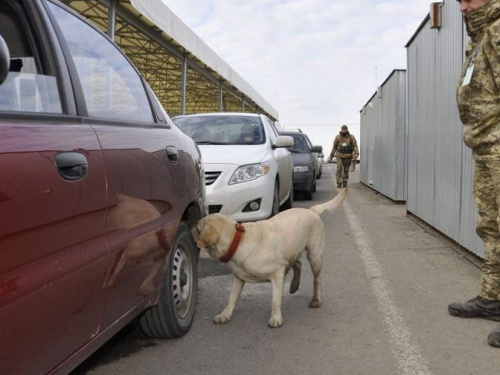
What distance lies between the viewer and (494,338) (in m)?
3.18

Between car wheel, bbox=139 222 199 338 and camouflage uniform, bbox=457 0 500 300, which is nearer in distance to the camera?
car wheel, bbox=139 222 199 338

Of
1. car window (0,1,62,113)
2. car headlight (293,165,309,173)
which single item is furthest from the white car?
car window (0,1,62,113)

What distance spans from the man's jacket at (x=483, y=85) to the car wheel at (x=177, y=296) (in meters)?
2.08

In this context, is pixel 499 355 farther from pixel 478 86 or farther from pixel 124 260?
pixel 124 260

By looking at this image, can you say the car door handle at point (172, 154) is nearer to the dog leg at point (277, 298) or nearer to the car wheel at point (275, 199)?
the dog leg at point (277, 298)

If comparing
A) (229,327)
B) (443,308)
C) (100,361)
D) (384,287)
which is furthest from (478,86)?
(100,361)

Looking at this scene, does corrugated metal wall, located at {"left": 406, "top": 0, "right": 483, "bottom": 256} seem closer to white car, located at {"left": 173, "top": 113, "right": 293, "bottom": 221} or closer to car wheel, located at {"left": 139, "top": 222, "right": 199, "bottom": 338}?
white car, located at {"left": 173, "top": 113, "right": 293, "bottom": 221}

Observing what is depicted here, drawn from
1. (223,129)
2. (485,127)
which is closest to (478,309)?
(485,127)

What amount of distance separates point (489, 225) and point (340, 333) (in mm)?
1288

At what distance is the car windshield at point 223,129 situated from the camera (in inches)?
281

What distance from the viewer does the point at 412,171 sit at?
8.90 meters

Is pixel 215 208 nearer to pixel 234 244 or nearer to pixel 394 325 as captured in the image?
Answer: pixel 234 244

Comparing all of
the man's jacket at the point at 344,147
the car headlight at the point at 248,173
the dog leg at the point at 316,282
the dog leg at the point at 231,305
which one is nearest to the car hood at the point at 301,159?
the man's jacket at the point at 344,147

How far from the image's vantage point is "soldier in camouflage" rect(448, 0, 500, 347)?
3332 mm
